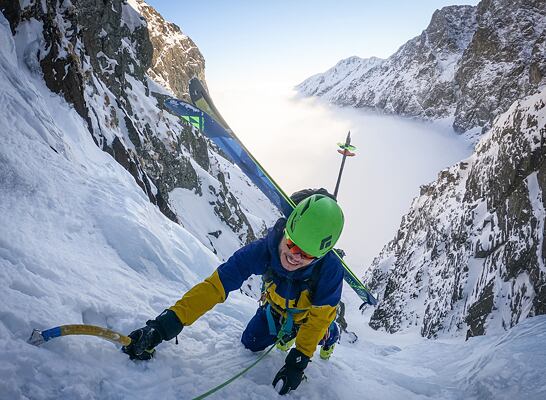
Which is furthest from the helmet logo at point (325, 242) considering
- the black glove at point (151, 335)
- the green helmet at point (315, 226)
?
the black glove at point (151, 335)

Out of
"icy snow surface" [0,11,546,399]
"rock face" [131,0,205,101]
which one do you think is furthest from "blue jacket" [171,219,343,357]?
"rock face" [131,0,205,101]

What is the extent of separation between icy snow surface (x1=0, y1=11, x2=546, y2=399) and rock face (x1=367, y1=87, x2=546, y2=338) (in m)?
11.5

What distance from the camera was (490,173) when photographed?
24469mm

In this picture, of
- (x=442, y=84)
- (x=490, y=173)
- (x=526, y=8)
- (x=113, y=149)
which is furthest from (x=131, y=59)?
(x=442, y=84)

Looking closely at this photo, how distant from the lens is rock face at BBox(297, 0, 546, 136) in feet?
248

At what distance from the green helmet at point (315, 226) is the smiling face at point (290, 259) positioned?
145 millimetres

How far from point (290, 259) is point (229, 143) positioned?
434 centimetres

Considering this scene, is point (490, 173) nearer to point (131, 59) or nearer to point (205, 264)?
point (205, 264)

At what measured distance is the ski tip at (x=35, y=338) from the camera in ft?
7.54

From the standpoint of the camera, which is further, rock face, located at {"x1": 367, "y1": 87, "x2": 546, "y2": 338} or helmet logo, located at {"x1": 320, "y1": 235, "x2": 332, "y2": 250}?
rock face, located at {"x1": 367, "y1": 87, "x2": 546, "y2": 338}

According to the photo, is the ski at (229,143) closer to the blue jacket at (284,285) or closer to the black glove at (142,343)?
the blue jacket at (284,285)

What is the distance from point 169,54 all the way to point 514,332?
314ft

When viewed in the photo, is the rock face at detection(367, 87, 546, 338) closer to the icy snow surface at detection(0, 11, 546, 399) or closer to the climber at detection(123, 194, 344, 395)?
the icy snow surface at detection(0, 11, 546, 399)

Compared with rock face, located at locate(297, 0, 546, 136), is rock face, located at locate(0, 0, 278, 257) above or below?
below
